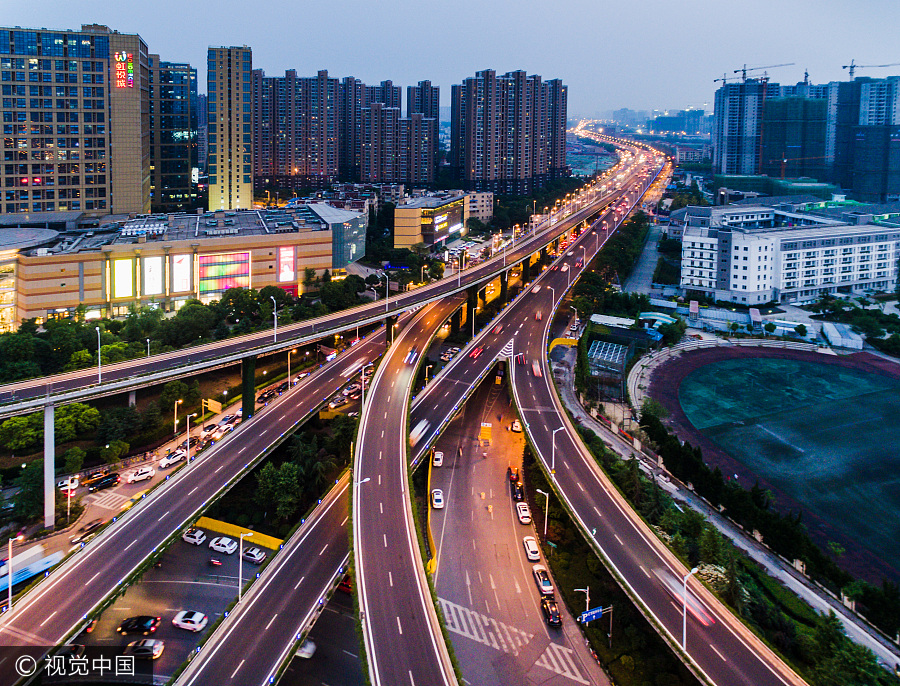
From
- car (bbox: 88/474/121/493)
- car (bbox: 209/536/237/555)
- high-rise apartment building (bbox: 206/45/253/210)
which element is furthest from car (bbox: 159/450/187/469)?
high-rise apartment building (bbox: 206/45/253/210)

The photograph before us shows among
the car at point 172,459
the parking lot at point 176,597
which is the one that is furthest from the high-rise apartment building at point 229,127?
the parking lot at point 176,597

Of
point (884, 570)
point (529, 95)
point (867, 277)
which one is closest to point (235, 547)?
point (884, 570)

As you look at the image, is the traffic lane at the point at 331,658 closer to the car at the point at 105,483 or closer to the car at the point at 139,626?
the car at the point at 139,626

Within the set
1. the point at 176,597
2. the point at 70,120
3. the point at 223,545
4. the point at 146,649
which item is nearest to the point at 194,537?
the point at 223,545

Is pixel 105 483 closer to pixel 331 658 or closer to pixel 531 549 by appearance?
pixel 331 658

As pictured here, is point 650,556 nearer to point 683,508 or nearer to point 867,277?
point 683,508
